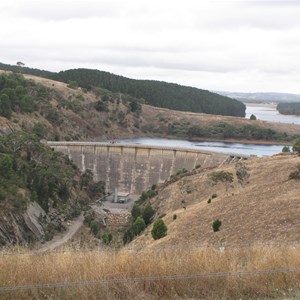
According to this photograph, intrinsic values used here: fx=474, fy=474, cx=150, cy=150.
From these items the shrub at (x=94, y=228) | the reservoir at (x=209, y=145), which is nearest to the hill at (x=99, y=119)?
the reservoir at (x=209, y=145)

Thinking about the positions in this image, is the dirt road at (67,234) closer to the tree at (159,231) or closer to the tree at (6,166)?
the tree at (6,166)

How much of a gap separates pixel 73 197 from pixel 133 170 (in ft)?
41.2

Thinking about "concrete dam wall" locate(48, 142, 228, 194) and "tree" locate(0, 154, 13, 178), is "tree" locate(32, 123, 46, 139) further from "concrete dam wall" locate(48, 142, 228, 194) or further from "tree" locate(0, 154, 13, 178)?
"tree" locate(0, 154, 13, 178)

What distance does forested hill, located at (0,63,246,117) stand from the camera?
16612 centimetres

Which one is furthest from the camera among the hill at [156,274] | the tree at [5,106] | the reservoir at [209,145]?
the reservoir at [209,145]

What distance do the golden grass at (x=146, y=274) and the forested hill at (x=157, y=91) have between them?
140 m

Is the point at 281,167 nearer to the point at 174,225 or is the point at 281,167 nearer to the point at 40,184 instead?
the point at 174,225

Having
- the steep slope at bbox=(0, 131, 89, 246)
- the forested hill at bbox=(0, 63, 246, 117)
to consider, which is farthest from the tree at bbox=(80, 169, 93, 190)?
the forested hill at bbox=(0, 63, 246, 117)

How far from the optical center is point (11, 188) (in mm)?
51219

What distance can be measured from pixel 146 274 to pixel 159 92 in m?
168

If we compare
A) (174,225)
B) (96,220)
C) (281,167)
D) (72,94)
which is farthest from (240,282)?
(72,94)

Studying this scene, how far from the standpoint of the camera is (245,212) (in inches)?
1162

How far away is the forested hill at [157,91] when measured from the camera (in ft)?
545

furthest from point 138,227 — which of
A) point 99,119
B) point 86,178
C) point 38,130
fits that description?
point 99,119
